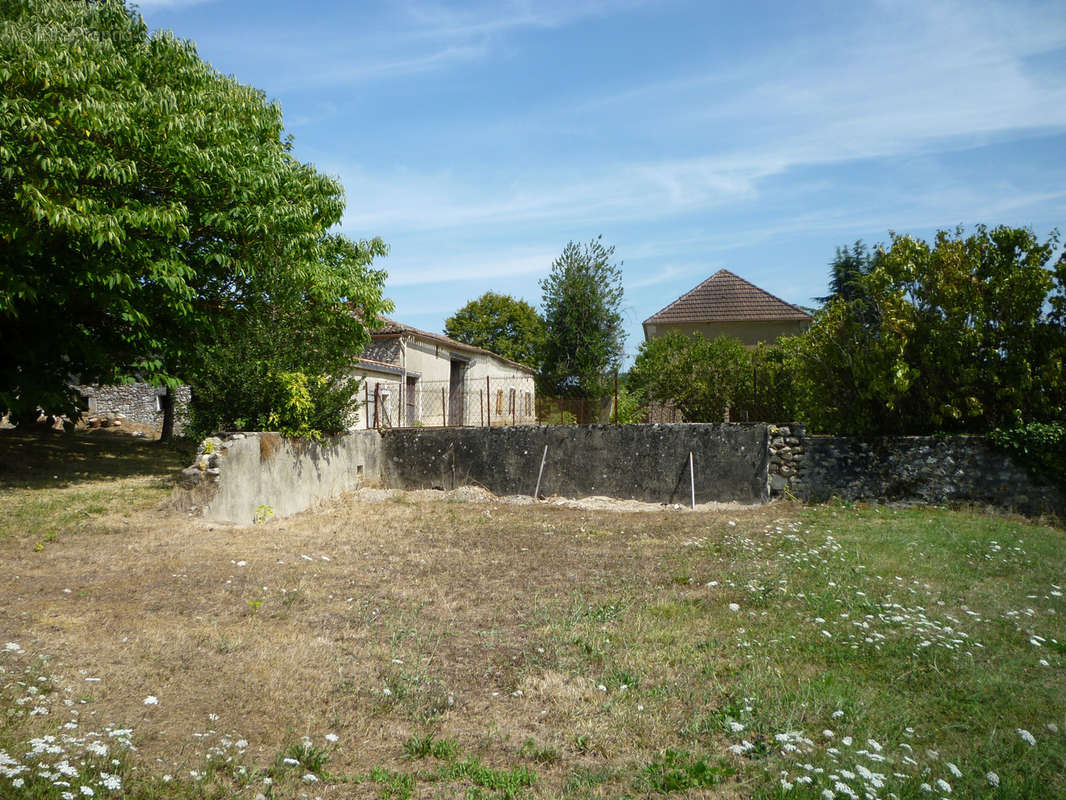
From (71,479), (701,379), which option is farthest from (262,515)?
(701,379)

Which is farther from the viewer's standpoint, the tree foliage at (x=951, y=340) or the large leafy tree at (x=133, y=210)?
the tree foliage at (x=951, y=340)

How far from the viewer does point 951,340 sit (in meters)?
13.3

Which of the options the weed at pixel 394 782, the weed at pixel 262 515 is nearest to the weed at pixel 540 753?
Result: the weed at pixel 394 782

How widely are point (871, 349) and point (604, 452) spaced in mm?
5687

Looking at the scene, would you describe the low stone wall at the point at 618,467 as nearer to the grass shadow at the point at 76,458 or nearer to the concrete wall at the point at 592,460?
the concrete wall at the point at 592,460

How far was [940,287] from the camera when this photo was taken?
43.9ft

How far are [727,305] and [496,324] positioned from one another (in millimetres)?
24298

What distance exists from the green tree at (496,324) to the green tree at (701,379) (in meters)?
34.0

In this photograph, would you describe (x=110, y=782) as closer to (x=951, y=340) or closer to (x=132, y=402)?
(x=951, y=340)

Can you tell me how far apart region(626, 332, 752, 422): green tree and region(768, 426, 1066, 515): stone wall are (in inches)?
81.5

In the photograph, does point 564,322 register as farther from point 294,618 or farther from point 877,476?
point 294,618

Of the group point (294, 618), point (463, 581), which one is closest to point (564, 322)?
point (463, 581)

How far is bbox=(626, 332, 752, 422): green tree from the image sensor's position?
16250mm

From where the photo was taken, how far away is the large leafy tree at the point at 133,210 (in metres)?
10.1
